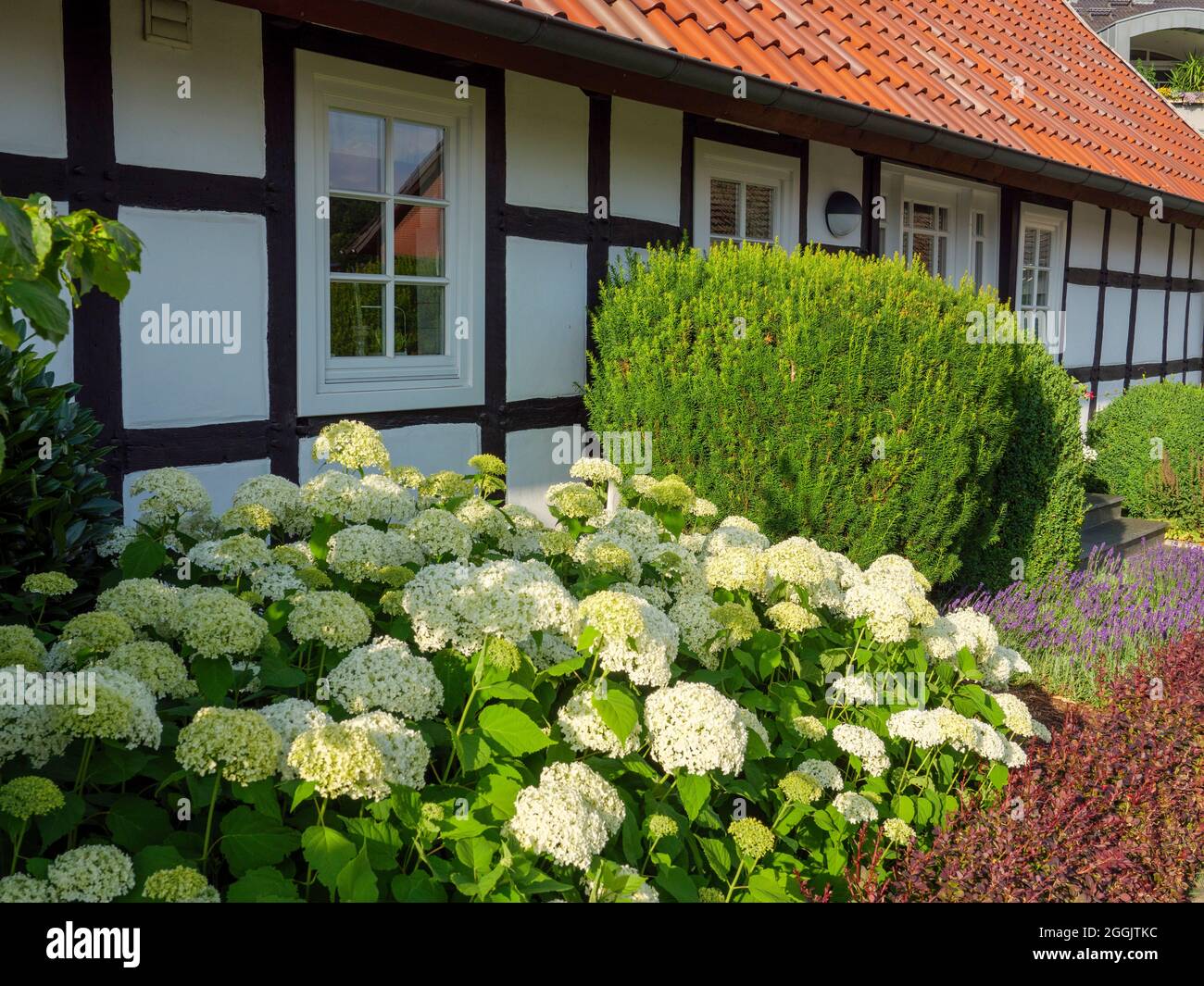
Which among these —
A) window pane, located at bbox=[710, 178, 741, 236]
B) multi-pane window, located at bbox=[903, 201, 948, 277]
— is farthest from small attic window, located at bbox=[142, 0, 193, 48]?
multi-pane window, located at bbox=[903, 201, 948, 277]

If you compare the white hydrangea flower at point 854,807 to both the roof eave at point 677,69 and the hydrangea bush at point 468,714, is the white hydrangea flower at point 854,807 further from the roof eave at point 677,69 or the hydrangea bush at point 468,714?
the roof eave at point 677,69

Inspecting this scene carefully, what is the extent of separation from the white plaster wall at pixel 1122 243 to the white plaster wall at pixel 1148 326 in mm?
567

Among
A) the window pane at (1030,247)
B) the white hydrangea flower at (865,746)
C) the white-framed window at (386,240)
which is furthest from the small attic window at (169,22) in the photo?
the window pane at (1030,247)

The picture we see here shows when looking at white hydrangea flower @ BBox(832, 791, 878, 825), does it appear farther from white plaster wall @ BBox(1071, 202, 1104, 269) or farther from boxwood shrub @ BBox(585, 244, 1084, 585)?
white plaster wall @ BBox(1071, 202, 1104, 269)

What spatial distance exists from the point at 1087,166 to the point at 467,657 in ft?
29.2

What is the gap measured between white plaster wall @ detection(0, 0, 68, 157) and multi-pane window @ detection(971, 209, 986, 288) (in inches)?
335

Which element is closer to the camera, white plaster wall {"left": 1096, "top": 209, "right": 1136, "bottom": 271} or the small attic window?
the small attic window

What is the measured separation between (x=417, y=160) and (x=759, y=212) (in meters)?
3.04

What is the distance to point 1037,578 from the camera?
24.2ft

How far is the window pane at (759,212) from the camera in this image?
7.91m

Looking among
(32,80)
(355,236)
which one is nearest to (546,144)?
(355,236)

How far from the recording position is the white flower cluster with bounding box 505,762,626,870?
90.9 inches

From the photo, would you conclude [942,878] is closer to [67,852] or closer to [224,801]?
[224,801]

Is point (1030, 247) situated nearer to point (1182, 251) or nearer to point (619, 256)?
point (1182, 251)
